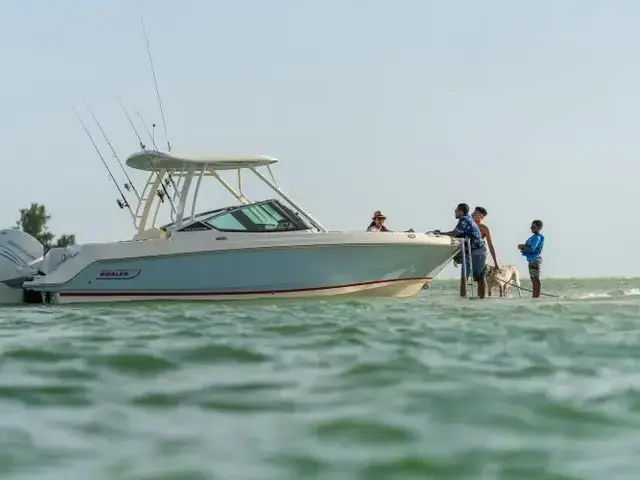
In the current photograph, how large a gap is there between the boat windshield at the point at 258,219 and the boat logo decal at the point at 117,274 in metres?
1.38

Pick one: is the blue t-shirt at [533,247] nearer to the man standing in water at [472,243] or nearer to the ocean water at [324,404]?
the man standing in water at [472,243]

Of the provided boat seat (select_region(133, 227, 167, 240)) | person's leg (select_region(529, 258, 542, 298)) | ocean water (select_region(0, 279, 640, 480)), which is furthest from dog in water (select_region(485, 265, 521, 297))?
ocean water (select_region(0, 279, 640, 480))

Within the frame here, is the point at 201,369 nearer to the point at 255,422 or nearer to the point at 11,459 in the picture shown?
the point at 255,422

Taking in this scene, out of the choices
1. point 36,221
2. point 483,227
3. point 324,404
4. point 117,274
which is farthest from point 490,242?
point 36,221

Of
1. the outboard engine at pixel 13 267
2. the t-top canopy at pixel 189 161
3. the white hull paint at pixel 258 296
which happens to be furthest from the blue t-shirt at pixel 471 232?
the outboard engine at pixel 13 267

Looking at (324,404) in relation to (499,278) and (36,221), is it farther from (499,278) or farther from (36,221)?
(36,221)

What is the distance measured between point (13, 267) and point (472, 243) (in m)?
8.04

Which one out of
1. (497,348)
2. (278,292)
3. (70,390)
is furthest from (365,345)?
Result: (278,292)

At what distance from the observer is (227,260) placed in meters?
14.7

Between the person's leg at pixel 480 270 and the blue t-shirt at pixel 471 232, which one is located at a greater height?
the blue t-shirt at pixel 471 232

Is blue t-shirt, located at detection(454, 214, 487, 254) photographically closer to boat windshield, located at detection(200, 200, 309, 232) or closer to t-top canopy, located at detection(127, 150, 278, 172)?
boat windshield, located at detection(200, 200, 309, 232)

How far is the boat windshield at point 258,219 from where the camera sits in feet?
48.6

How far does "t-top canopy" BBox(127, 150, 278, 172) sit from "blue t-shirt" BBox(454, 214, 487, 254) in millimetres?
3498

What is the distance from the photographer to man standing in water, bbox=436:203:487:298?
647 inches
